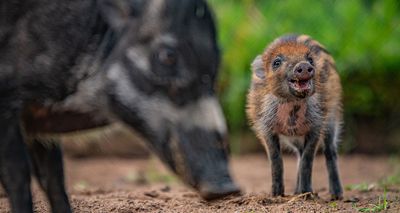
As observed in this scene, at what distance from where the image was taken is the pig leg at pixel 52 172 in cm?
515

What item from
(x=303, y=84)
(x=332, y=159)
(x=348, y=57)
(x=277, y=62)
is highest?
(x=348, y=57)

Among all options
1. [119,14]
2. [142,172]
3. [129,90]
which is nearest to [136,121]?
[129,90]

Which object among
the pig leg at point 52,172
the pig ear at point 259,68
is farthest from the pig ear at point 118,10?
the pig ear at point 259,68

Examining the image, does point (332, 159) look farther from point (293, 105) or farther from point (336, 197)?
point (293, 105)

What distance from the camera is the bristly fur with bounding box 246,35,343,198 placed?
20.6ft

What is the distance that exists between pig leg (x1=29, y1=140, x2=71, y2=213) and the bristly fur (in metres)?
1.78

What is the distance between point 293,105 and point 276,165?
448mm

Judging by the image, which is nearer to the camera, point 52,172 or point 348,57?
point 52,172

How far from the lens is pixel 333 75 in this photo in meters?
6.75

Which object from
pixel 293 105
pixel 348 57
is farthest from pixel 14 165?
pixel 348 57

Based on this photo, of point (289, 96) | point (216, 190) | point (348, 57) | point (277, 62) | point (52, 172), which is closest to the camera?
point (216, 190)

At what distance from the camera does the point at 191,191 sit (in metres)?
6.92

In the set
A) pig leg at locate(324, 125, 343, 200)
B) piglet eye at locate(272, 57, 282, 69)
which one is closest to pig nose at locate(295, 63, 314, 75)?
piglet eye at locate(272, 57, 282, 69)

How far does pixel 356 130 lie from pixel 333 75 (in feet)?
12.1
